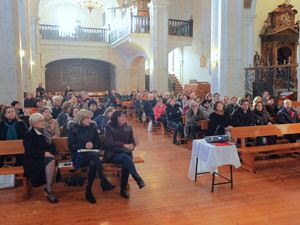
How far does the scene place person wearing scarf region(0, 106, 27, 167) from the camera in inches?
190

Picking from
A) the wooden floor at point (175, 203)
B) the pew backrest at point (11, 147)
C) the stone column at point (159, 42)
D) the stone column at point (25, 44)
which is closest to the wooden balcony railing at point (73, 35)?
the stone column at point (25, 44)

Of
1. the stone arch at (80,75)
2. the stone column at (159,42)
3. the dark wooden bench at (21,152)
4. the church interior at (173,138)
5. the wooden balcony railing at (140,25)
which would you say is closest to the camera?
the church interior at (173,138)

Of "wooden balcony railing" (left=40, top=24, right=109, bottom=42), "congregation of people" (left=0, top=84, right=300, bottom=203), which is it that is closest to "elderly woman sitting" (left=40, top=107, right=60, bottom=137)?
"congregation of people" (left=0, top=84, right=300, bottom=203)

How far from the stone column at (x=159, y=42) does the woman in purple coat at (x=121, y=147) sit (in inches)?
412

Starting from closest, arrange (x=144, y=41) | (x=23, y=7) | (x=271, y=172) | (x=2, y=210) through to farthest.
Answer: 1. (x=2, y=210)
2. (x=271, y=172)
3. (x=23, y=7)
4. (x=144, y=41)

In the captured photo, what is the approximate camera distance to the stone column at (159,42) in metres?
14.7

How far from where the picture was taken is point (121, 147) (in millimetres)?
4520

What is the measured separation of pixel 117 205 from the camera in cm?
401

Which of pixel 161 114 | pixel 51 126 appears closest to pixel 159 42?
pixel 161 114

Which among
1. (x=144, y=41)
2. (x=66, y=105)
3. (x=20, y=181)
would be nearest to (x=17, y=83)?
(x=66, y=105)

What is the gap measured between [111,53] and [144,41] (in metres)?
6.11

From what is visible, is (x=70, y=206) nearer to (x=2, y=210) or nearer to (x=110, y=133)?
(x=2, y=210)

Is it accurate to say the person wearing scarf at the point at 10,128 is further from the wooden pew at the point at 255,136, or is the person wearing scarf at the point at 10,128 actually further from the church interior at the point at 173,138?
the wooden pew at the point at 255,136

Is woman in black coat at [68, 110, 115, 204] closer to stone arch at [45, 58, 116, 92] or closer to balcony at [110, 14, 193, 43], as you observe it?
balcony at [110, 14, 193, 43]
